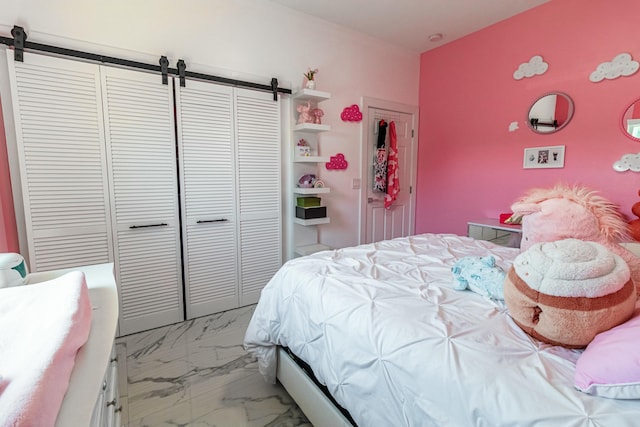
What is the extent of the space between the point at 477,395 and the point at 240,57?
2.74m

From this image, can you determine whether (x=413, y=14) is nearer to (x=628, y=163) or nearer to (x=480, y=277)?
(x=628, y=163)

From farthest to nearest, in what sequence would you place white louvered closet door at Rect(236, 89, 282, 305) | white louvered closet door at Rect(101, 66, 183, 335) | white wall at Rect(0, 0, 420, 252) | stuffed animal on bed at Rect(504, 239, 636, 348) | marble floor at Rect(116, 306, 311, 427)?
white louvered closet door at Rect(236, 89, 282, 305) < white louvered closet door at Rect(101, 66, 183, 335) < white wall at Rect(0, 0, 420, 252) < marble floor at Rect(116, 306, 311, 427) < stuffed animal on bed at Rect(504, 239, 636, 348)

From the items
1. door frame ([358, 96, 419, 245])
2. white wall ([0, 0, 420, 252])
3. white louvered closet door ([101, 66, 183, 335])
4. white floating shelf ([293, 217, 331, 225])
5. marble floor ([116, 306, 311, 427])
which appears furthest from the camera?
door frame ([358, 96, 419, 245])

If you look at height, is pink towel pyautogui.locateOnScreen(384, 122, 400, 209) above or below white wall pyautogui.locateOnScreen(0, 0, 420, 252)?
below

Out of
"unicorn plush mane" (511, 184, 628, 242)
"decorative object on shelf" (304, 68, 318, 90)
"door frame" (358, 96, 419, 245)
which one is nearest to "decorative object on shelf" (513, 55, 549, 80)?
"door frame" (358, 96, 419, 245)

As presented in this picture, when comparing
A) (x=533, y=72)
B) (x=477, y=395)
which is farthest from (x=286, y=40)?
(x=477, y=395)

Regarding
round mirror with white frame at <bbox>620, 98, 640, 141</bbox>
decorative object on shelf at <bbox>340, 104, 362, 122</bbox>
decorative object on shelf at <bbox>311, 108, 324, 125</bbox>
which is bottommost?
round mirror with white frame at <bbox>620, 98, 640, 141</bbox>

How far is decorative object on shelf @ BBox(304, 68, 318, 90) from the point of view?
2.77 m

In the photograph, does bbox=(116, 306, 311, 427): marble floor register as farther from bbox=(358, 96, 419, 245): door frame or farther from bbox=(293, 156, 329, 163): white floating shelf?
bbox=(358, 96, 419, 245): door frame

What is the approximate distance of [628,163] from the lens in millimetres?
2309

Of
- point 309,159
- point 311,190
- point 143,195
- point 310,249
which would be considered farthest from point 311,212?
point 143,195

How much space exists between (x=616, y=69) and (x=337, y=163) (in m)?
2.33

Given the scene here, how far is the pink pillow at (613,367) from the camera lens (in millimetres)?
654

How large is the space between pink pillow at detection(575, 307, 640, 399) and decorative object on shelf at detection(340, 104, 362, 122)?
2787mm
